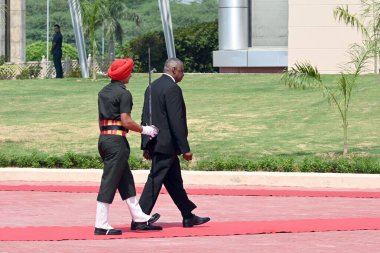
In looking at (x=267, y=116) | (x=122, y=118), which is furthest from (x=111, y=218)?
(x=267, y=116)

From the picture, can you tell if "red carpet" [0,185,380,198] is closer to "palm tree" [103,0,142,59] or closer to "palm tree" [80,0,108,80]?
"palm tree" [80,0,108,80]

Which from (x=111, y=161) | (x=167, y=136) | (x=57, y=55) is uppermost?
(x=57, y=55)

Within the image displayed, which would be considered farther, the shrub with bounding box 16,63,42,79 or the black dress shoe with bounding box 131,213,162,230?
the shrub with bounding box 16,63,42,79

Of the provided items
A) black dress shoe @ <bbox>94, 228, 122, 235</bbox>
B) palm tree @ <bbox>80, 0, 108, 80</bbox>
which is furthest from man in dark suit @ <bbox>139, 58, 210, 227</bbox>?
palm tree @ <bbox>80, 0, 108, 80</bbox>

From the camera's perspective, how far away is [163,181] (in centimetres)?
1477

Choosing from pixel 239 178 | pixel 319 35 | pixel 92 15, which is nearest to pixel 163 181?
pixel 239 178

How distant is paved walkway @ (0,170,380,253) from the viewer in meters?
13.3

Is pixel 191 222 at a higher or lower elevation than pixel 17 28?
lower

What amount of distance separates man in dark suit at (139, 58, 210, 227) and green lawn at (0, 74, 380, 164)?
9.06 metres

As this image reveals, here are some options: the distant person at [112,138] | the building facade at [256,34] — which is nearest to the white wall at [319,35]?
the building facade at [256,34]

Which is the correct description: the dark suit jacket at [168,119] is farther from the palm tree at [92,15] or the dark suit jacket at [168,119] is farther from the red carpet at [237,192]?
the palm tree at [92,15]

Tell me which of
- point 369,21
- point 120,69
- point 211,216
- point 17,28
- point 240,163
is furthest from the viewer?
point 17,28

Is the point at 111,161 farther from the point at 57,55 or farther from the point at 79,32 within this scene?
the point at 57,55

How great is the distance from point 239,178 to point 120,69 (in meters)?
6.88
